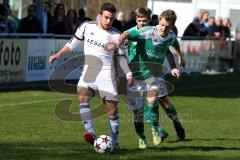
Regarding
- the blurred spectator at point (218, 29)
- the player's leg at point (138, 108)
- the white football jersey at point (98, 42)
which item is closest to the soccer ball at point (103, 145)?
the player's leg at point (138, 108)

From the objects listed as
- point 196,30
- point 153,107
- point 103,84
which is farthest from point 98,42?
point 196,30

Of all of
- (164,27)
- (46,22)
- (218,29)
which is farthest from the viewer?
(218,29)

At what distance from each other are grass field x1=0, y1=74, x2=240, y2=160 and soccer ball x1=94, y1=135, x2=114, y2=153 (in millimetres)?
89

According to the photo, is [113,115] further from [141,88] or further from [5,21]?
[5,21]

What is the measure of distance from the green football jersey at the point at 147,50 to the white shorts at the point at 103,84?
2.53ft

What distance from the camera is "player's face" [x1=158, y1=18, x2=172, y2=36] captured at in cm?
1235

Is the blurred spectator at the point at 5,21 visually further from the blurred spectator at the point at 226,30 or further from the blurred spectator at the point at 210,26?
the blurred spectator at the point at 226,30

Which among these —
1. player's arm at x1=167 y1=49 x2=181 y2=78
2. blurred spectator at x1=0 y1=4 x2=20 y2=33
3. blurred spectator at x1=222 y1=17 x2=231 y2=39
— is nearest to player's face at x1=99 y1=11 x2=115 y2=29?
player's arm at x1=167 y1=49 x2=181 y2=78

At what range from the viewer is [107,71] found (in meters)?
11.9

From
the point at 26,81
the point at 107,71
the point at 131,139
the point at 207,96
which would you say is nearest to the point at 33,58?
the point at 26,81

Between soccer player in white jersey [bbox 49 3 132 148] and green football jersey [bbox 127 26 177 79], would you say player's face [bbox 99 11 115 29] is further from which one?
green football jersey [bbox 127 26 177 79]

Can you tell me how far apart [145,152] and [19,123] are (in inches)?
159

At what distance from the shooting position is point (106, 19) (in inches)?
459

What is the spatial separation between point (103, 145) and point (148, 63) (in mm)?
1865
